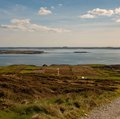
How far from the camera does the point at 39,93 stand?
3591cm

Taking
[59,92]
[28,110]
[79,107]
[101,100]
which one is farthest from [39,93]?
[28,110]

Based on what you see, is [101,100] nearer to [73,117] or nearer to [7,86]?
[73,117]

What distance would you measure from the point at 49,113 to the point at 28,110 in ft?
5.08

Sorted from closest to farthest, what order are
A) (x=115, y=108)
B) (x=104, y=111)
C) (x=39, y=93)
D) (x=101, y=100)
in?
1. (x=104, y=111)
2. (x=115, y=108)
3. (x=101, y=100)
4. (x=39, y=93)

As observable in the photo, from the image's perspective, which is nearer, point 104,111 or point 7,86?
point 104,111

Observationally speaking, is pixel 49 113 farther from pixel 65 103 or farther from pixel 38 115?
pixel 65 103

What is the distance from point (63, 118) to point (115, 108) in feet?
23.2

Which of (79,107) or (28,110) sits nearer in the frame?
(28,110)

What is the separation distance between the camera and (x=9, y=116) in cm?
1944

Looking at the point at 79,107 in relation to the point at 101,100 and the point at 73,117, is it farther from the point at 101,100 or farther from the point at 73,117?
the point at 101,100

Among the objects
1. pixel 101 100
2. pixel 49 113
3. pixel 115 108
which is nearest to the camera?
pixel 49 113

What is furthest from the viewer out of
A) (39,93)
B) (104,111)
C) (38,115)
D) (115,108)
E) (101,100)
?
(39,93)

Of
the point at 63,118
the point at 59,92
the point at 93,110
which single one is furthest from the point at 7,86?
the point at 63,118

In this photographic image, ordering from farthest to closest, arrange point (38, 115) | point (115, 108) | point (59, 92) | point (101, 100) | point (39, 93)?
point (59, 92) < point (39, 93) < point (101, 100) < point (115, 108) < point (38, 115)
